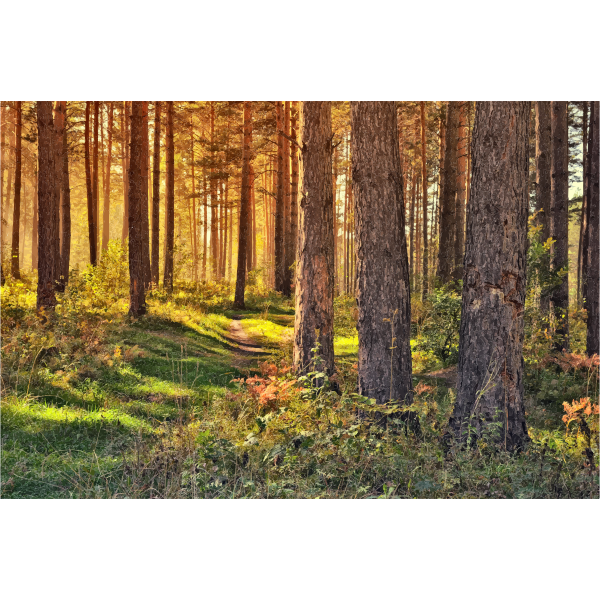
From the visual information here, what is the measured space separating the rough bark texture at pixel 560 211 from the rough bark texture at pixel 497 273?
633 cm

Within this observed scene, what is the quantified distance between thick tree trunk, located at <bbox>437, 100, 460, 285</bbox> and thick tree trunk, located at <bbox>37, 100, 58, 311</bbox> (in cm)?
1050

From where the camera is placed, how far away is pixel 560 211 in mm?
10750

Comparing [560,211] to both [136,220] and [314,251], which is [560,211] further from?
[136,220]

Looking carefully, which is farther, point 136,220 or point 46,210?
point 136,220

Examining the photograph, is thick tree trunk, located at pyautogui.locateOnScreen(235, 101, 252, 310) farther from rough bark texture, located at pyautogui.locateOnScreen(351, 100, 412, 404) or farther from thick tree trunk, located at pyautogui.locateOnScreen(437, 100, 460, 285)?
rough bark texture, located at pyautogui.locateOnScreen(351, 100, 412, 404)

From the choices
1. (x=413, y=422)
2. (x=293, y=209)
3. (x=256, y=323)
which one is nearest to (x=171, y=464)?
(x=413, y=422)

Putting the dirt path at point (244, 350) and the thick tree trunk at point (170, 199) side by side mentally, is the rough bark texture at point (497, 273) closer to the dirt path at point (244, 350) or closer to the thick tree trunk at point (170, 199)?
the dirt path at point (244, 350)

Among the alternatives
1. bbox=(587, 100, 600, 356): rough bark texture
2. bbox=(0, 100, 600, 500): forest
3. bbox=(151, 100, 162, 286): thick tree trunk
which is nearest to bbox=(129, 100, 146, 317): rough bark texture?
bbox=(0, 100, 600, 500): forest

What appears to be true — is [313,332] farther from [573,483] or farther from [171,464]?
[573,483]

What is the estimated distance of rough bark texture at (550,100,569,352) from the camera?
35.1ft

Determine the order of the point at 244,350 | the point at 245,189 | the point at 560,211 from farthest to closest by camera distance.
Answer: the point at 245,189 < the point at 244,350 < the point at 560,211

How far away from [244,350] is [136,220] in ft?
16.1

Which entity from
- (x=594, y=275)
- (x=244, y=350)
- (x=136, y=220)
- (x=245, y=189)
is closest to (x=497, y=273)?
(x=594, y=275)
